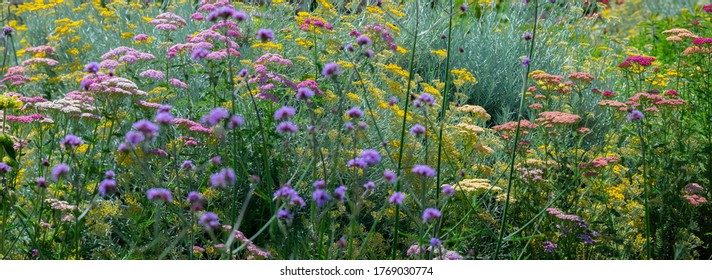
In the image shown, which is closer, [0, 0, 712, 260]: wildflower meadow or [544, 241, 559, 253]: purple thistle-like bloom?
[0, 0, 712, 260]: wildflower meadow

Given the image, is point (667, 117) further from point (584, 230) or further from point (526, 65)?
point (526, 65)

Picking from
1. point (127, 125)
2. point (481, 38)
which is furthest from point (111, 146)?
point (481, 38)

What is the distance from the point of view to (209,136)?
9.81 feet

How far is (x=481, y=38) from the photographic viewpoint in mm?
5207

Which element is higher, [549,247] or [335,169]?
[335,169]

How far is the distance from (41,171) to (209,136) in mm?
657

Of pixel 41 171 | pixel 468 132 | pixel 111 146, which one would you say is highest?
pixel 468 132

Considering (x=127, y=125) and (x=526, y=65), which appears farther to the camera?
(x=127, y=125)

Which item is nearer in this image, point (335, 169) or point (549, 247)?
point (335, 169)

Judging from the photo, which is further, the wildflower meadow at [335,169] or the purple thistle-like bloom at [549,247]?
the purple thistle-like bloom at [549,247]

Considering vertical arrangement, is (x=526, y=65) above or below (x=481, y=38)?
above
